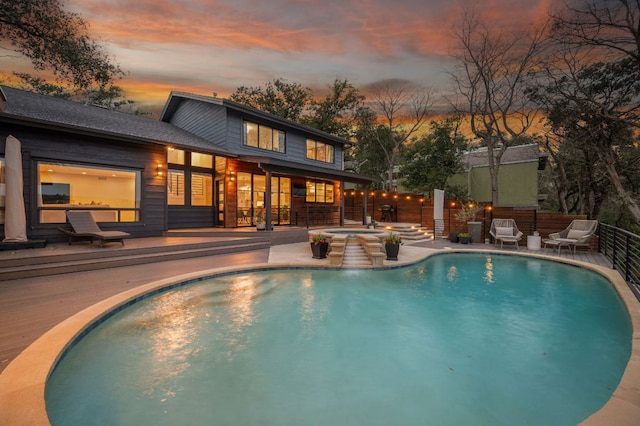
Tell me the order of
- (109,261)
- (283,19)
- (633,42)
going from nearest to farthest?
(109,261) < (633,42) < (283,19)

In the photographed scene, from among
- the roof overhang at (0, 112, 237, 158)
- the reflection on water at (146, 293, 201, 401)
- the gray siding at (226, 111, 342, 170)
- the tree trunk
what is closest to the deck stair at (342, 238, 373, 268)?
the reflection on water at (146, 293, 201, 401)

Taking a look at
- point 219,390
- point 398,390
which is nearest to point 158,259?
point 219,390

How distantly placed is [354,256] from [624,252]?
773 centimetres

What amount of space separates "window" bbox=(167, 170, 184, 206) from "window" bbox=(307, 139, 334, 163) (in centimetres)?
689

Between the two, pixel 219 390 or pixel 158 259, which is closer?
pixel 219 390

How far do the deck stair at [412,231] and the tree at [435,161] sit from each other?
4.06 meters

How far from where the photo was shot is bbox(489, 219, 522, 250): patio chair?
37.9 feet

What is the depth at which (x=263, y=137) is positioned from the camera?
13922 mm

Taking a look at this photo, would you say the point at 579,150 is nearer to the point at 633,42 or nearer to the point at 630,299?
the point at 633,42

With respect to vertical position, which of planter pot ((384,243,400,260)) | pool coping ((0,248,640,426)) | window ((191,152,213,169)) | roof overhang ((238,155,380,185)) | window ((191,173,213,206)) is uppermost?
window ((191,152,213,169))

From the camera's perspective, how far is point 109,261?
6.84 metres

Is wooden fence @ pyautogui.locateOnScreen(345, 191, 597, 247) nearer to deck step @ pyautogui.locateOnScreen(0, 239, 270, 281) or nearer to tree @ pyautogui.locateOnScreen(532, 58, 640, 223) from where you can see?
tree @ pyautogui.locateOnScreen(532, 58, 640, 223)

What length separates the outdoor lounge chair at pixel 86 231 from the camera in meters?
7.53

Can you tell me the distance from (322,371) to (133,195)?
372 inches
